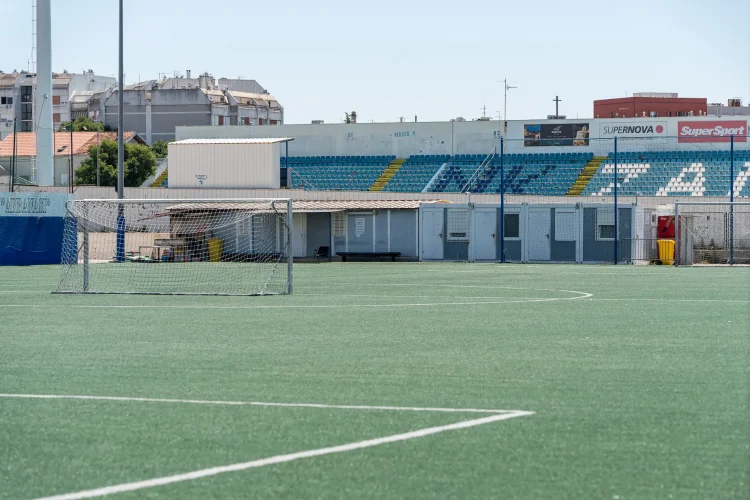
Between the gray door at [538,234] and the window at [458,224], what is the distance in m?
2.25

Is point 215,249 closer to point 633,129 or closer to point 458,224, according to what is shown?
A: point 458,224

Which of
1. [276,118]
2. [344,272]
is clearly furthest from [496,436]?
[276,118]

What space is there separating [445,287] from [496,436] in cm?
1566

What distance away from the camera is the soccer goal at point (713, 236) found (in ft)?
112

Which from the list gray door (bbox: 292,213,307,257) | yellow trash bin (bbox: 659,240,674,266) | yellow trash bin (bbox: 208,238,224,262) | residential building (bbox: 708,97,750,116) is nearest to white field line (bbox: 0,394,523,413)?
yellow trash bin (bbox: 208,238,224,262)

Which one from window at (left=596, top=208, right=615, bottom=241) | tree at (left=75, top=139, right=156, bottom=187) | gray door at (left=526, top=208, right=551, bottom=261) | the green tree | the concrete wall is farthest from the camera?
the green tree

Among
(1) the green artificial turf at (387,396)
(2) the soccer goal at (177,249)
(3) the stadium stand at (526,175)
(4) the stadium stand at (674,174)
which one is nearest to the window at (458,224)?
(2) the soccer goal at (177,249)

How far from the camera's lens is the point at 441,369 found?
9.89 metres

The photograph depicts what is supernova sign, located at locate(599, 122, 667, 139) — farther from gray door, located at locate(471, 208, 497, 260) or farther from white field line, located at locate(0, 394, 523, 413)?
white field line, located at locate(0, 394, 523, 413)

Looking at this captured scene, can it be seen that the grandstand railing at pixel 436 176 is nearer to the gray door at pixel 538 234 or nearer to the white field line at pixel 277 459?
the gray door at pixel 538 234

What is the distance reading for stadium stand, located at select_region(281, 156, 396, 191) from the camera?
61.5 meters

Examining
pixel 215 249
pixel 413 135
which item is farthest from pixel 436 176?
pixel 215 249

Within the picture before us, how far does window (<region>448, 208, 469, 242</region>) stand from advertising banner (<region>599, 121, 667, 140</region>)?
2593 cm

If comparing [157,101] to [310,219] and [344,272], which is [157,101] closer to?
[310,219]
